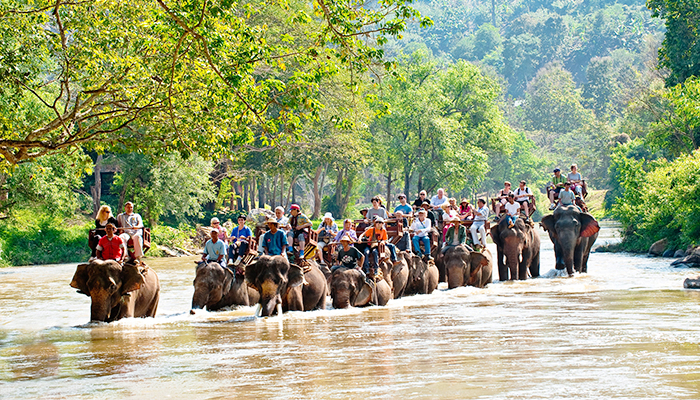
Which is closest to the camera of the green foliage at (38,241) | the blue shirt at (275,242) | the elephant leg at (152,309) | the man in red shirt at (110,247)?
the man in red shirt at (110,247)

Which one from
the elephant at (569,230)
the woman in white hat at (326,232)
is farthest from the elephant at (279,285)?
the elephant at (569,230)

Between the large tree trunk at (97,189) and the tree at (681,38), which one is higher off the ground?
the tree at (681,38)

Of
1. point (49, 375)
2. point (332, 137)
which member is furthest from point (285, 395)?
point (332, 137)

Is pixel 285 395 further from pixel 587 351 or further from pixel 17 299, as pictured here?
pixel 17 299

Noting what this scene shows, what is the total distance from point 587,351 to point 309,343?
3.64 m

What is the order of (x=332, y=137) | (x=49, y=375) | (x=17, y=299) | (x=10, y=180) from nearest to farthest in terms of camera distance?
1. (x=49, y=375)
2. (x=17, y=299)
3. (x=10, y=180)
4. (x=332, y=137)

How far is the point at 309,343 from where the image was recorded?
11.6 metres

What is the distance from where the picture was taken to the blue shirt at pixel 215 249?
1630cm

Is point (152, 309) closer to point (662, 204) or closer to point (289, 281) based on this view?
point (289, 281)

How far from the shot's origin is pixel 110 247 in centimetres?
1441

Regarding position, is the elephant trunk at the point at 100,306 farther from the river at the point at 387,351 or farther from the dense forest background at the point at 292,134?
the dense forest background at the point at 292,134

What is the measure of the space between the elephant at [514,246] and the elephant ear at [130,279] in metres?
10.5

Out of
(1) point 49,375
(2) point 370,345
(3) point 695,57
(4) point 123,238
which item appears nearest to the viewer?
(1) point 49,375

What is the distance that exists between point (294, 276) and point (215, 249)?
231 cm
